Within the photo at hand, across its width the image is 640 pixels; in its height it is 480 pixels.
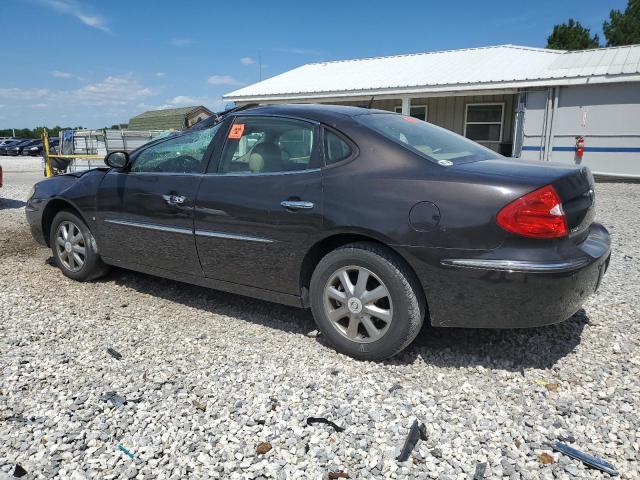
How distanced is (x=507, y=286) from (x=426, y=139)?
121 centimetres

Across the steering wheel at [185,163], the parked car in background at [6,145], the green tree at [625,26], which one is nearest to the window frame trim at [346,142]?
the steering wheel at [185,163]

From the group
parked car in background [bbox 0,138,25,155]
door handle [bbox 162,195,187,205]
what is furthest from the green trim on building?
door handle [bbox 162,195,187,205]

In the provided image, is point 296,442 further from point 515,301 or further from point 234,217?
point 234,217

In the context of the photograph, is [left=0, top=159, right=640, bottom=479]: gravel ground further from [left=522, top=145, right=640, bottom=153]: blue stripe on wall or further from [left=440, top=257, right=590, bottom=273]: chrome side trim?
[left=522, top=145, right=640, bottom=153]: blue stripe on wall

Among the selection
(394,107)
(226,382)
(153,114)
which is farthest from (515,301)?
(153,114)

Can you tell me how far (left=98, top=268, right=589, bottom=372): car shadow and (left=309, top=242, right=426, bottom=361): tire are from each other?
22 centimetres

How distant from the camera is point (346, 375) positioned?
2914 mm

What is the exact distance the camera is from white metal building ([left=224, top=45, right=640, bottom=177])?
40.5 ft

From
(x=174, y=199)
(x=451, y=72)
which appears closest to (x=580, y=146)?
(x=451, y=72)

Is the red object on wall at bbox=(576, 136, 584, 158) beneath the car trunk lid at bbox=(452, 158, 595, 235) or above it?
above

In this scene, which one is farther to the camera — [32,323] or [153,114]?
[153,114]

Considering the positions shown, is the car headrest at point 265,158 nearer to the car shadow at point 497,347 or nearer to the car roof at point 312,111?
the car roof at point 312,111

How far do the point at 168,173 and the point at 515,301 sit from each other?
2.71 meters

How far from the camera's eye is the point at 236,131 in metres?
3.67
